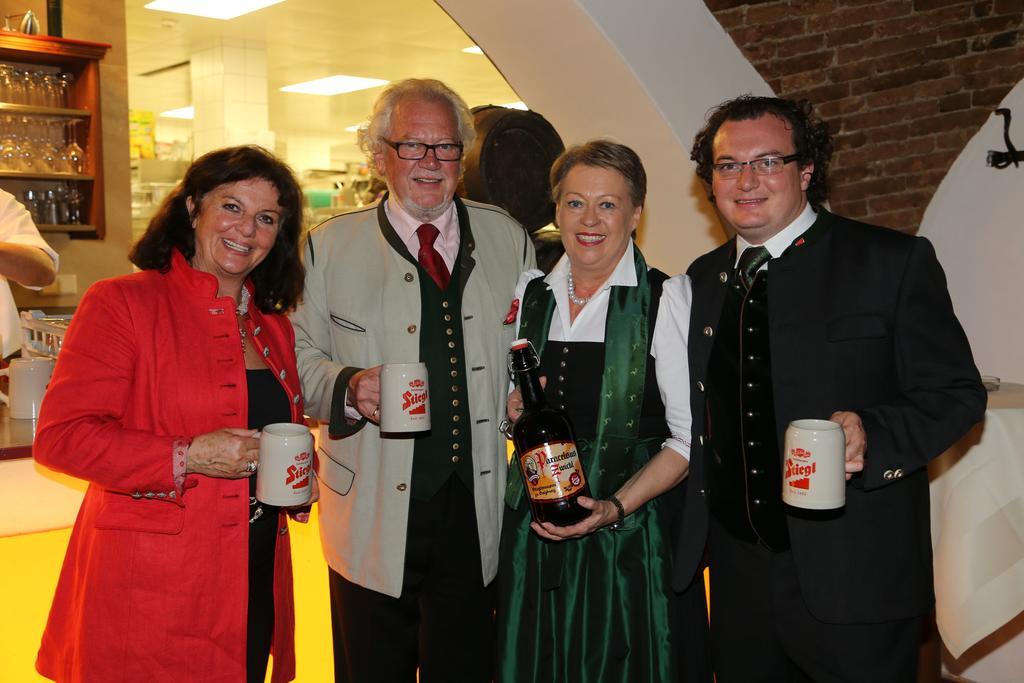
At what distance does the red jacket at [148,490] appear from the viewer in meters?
1.77

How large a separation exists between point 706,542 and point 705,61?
2939 millimetres

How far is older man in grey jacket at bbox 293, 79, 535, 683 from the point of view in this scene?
221cm

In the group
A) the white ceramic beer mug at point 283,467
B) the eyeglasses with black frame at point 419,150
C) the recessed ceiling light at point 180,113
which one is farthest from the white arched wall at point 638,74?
the recessed ceiling light at point 180,113

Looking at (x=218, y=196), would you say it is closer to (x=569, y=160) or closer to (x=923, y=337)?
(x=569, y=160)

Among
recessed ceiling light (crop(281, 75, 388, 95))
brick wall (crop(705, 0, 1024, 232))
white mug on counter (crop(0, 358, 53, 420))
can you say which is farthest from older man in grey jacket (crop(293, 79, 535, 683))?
recessed ceiling light (crop(281, 75, 388, 95))

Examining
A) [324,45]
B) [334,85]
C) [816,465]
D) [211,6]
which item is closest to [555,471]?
[816,465]

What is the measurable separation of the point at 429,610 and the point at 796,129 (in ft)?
4.53

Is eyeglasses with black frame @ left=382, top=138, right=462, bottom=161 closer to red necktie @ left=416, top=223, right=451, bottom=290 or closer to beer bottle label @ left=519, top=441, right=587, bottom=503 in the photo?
red necktie @ left=416, top=223, right=451, bottom=290

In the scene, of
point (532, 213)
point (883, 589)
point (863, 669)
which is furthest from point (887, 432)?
point (532, 213)

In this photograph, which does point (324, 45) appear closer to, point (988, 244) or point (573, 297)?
point (988, 244)

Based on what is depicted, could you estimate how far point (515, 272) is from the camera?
2.39 metres

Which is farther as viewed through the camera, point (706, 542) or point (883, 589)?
point (706, 542)

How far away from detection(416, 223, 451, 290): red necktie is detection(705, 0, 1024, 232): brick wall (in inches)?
104

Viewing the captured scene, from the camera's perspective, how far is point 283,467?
1.72 m
